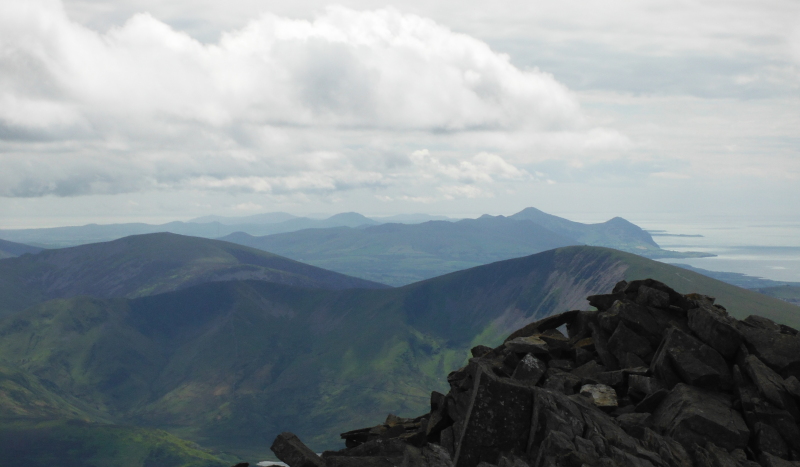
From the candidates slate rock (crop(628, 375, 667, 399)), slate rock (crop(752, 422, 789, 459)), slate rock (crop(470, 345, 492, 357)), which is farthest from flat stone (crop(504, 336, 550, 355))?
slate rock (crop(752, 422, 789, 459))

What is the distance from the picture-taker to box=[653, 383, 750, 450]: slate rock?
2862cm

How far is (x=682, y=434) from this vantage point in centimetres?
2864

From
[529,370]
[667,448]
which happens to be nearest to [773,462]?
[667,448]

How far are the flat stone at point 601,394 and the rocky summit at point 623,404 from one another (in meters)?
0.08

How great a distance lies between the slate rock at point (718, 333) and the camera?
3466 centimetres

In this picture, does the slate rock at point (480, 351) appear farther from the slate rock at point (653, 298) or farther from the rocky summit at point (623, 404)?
the slate rock at point (653, 298)

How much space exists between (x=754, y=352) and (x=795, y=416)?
5.06m

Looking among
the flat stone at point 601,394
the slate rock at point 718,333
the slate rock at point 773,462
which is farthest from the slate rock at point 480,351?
the slate rock at point 773,462

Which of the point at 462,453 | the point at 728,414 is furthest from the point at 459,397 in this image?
the point at 728,414

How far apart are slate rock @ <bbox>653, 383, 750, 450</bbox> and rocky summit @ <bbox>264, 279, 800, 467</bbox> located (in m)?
0.06

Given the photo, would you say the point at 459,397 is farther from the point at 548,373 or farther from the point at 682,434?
the point at 682,434

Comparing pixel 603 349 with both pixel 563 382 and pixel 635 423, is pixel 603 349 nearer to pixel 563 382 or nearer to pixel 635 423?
pixel 563 382

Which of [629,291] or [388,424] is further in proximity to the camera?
[629,291]

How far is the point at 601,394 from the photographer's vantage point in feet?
107
